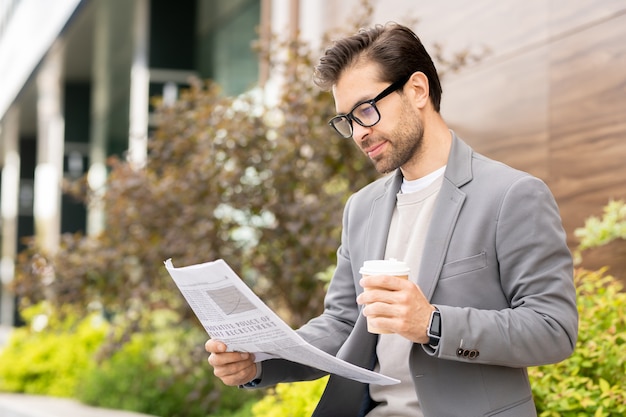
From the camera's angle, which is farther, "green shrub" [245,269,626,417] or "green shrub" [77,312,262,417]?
"green shrub" [77,312,262,417]

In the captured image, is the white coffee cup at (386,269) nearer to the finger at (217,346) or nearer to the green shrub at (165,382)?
the finger at (217,346)

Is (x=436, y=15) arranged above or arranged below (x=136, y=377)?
above

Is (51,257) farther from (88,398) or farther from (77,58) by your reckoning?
(77,58)

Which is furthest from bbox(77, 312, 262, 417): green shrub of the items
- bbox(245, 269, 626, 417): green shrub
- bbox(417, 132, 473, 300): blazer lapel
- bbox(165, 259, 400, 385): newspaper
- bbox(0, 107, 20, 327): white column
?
bbox(0, 107, 20, 327): white column

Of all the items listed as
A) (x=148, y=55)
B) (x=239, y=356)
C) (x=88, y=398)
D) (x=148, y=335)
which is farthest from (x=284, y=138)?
(x=148, y=55)

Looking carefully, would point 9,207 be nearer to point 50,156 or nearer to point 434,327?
point 50,156

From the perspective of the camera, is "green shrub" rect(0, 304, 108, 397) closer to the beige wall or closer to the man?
the beige wall

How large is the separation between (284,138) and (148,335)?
96.0 inches

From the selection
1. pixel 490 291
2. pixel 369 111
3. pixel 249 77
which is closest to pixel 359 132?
pixel 369 111

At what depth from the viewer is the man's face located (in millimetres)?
2561

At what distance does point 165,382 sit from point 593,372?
3853mm

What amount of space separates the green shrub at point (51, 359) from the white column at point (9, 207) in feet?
50.0

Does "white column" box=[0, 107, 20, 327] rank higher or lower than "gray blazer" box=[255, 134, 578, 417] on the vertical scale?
lower

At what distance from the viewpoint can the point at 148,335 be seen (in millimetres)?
7281
